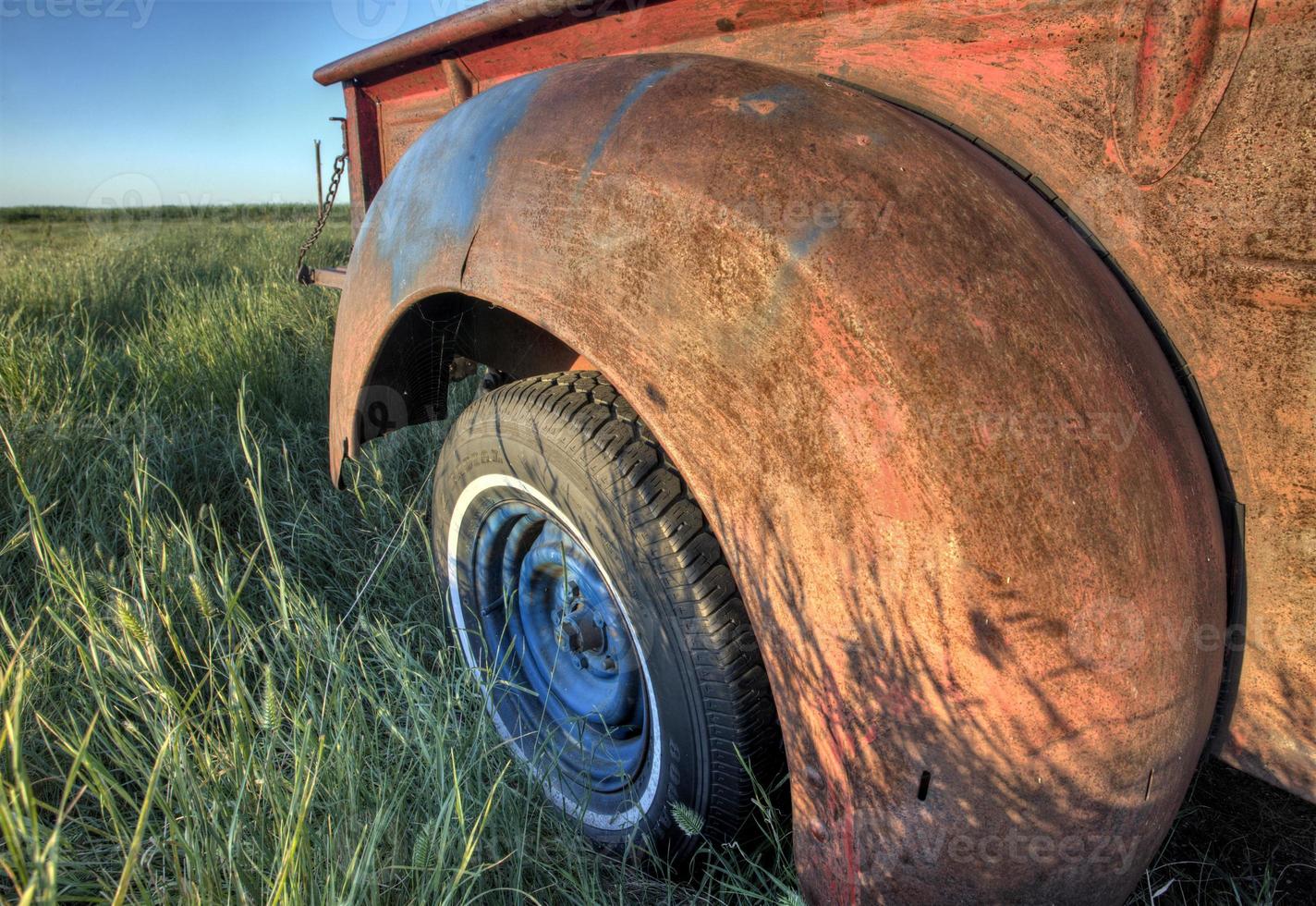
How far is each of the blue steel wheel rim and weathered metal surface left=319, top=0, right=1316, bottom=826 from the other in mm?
890

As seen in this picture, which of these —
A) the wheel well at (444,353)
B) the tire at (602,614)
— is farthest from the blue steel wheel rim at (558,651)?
the wheel well at (444,353)

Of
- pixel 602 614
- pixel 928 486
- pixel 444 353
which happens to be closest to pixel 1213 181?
pixel 928 486

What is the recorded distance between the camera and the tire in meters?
1.22

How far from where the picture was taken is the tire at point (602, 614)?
4.00 ft

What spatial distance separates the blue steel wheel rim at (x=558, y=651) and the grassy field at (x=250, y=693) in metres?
0.13

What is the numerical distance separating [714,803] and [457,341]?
1216 millimetres

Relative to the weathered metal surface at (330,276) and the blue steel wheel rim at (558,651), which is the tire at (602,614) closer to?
the blue steel wheel rim at (558,651)

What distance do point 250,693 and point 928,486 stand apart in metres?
1.41

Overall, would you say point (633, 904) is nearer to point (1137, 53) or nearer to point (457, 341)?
point (457, 341)

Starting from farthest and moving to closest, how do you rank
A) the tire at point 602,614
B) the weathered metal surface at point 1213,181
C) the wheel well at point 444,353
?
the wheel well at point 444,353 < the tire at point 602,614 < the weathered metal surface at point 1213,181

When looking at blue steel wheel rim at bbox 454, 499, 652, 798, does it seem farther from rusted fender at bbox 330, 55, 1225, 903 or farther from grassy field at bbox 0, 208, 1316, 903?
rusted fender at bbox 330, 55, 1225, 903

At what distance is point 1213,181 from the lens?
92 centimetres

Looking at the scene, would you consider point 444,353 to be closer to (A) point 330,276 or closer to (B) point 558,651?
(B) point 558,651

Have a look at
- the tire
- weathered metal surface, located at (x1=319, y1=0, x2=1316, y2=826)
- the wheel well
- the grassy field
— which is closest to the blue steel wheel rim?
the tire
